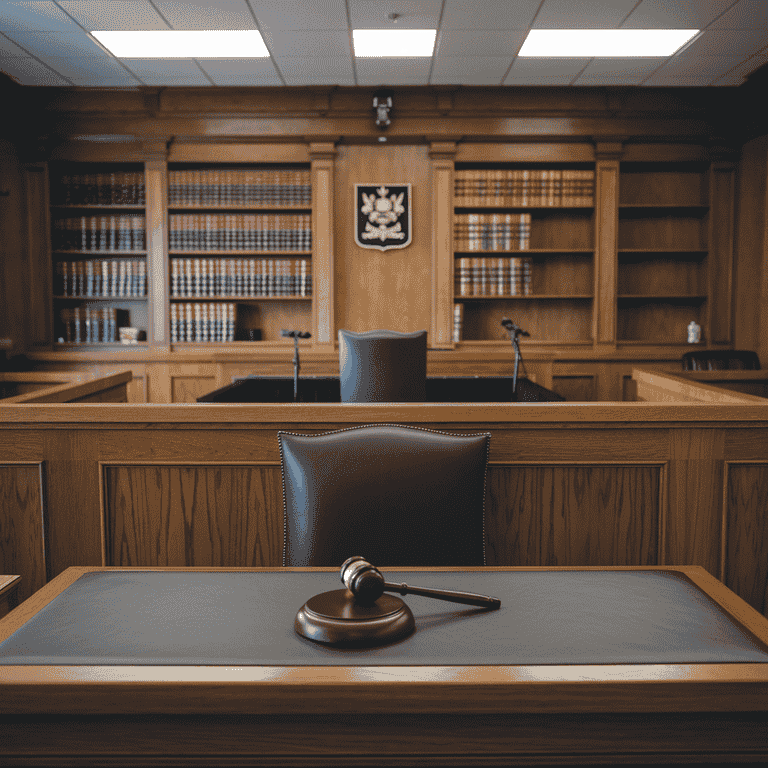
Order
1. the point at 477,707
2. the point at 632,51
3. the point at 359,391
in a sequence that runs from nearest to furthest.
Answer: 1. the point at 477,707
2. the point at 359,391
3. the point at 632,51

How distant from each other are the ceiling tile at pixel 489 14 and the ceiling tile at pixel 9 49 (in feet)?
8.87

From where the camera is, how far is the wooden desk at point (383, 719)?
0.65m

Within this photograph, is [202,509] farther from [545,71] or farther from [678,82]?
[678,82]

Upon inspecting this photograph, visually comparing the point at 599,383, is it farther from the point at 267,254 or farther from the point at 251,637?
the point at 251,637

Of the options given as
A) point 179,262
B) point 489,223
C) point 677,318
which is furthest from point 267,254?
point 677,318

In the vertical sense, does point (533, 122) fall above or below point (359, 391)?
above

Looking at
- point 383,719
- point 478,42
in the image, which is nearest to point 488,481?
point 383,719

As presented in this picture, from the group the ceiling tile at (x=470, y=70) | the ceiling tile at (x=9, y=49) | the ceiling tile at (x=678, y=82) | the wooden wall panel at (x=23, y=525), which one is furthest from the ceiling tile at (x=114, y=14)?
the ceiling tile at (x=678, y=82)

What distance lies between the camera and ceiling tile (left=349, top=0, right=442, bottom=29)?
354 cm

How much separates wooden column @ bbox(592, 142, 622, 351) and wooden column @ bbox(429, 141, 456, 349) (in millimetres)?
1144

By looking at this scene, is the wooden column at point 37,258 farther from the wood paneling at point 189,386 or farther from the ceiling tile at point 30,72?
the wood paneling at point 189,386

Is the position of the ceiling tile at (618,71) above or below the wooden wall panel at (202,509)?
above

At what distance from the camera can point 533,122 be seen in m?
4.95

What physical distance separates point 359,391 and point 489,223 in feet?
9.36
